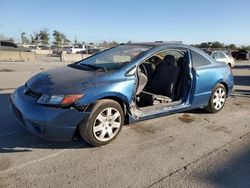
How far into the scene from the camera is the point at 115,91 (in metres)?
4.11

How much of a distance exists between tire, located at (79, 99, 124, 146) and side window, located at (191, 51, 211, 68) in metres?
1.99

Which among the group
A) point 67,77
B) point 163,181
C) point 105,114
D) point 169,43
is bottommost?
point 163,181

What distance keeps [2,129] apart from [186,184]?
304 cm

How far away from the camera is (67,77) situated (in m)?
4.29

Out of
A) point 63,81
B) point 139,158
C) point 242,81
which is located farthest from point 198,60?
point 242,81

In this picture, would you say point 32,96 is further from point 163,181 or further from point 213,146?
point 213,146

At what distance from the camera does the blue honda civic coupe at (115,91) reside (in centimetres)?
378

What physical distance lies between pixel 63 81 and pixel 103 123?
2.73ft

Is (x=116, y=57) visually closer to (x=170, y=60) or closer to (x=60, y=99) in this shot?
(x=170, y=60)

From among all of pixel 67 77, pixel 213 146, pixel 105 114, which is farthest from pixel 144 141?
pixel 67 77

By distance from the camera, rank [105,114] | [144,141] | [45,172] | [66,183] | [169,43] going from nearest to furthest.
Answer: [66,183], [45,172], [105,114], [144,141], [169,43]

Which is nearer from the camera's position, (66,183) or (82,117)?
(66,183)

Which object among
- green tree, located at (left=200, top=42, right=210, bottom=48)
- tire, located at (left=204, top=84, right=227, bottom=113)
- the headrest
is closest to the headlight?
the headrest

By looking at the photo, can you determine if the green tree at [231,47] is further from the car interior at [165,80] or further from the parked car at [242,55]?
the car interior at [165,80]
